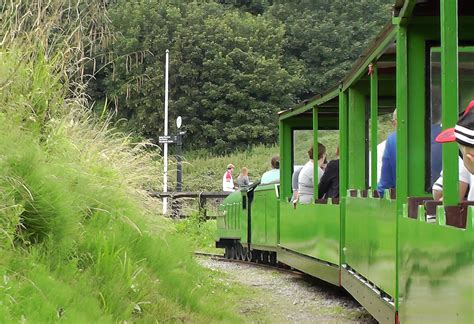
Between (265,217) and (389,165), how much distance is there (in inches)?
324

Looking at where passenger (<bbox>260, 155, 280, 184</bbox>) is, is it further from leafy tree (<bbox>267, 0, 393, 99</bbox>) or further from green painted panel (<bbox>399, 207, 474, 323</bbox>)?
leafy tree (<bbox>267, 0, 393, 99</bbox>)

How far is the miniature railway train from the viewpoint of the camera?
13.9 feet

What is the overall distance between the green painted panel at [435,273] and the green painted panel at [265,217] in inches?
328

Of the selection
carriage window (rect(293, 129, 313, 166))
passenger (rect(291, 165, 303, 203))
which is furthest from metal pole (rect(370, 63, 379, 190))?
passenger (rect(291, 165, 303, 203))

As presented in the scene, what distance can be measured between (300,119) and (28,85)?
5.78m

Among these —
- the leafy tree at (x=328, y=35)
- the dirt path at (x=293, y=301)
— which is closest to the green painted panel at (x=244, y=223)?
the dirt path at (x=293, y=301)

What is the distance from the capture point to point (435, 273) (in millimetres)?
4430

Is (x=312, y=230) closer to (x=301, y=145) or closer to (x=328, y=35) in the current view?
(x=301, y=145)

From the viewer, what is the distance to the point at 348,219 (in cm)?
891

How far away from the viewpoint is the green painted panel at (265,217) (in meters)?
14.3

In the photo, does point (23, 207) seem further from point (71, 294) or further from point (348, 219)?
point (348, 219)

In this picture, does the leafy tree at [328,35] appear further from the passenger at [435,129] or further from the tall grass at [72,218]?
the passenger at [435,129]

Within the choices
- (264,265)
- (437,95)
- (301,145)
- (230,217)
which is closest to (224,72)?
(230,217)

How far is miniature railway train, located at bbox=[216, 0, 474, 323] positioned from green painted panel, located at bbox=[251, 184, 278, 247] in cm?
181
